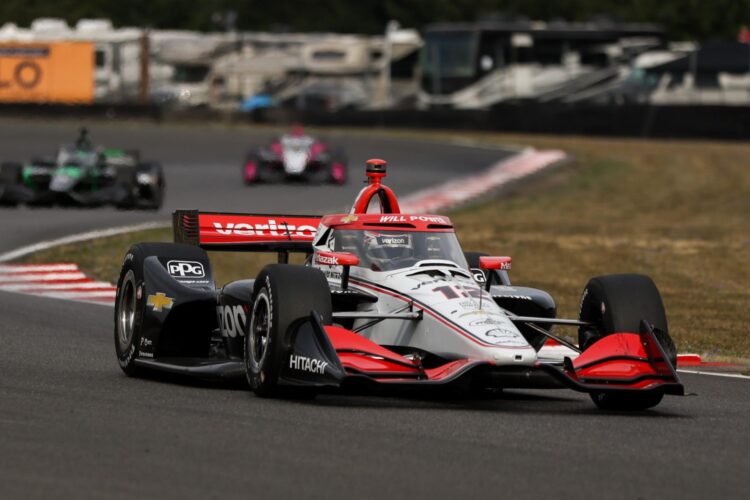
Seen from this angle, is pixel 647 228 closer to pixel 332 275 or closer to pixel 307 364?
pixel 332 275

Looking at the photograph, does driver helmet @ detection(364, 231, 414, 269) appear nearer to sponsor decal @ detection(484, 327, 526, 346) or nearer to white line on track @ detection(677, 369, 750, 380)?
sponsor decal @ detection(484, 327, 526, 346)

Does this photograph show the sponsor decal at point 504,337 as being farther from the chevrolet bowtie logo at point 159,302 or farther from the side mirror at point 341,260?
the chevrolet bowtie logo at point 159,302

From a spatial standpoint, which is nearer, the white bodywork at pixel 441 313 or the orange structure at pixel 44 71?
the white bodywork at pixel 441 313

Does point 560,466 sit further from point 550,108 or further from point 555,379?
point 550,108

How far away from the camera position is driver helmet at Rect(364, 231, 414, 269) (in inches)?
413

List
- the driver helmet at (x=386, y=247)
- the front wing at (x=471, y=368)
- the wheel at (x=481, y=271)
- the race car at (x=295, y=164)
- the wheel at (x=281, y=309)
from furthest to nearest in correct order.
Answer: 1. the race car at (x=295, y=164)
2. the wheel at (x=481, y=271)
3. the driver helmet at (x=386, y=247)
4. the wheel at (x=281, y=309)
5. the front wing at (x=471, y=368)

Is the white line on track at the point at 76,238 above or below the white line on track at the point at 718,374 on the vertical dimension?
below

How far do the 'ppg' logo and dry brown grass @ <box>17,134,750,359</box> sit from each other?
4.44m

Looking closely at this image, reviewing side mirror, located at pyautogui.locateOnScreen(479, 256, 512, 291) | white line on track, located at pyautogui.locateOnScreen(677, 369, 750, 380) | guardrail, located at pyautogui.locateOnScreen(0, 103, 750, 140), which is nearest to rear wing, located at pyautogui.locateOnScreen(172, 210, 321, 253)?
side mirror, located at pyautogui.locateOnScreen(479, 256, 512, 291)

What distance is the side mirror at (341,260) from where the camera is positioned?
10195 millimetres

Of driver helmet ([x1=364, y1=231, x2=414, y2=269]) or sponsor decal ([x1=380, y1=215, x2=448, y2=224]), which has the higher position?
sponsor decal ([x1=380, y1=215, x2=448, y2=224])

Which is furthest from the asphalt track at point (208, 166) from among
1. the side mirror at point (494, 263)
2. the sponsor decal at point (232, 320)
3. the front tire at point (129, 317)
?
the side mirror at point (494, 263)

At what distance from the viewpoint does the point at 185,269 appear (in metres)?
11.5

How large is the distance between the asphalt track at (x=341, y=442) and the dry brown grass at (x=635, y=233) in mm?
4424
